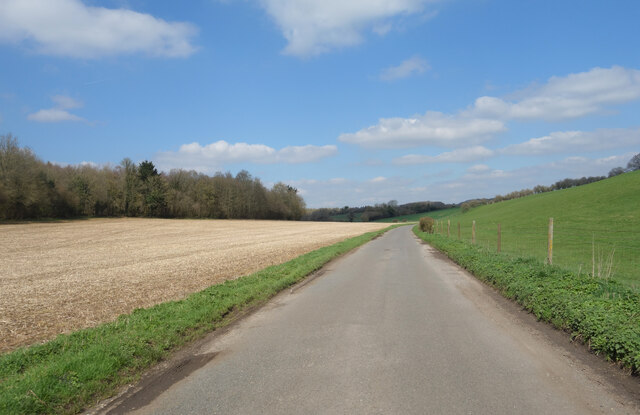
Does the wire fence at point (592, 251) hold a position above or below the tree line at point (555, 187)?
below

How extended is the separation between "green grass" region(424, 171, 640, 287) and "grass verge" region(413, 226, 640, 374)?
1.26 metres

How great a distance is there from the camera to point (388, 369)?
15.1 ft

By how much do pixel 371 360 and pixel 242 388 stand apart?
1670 millimetres

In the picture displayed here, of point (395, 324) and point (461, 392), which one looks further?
point (395, 324)

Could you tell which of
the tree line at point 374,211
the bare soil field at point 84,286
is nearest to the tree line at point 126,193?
the tree line at point 374,211

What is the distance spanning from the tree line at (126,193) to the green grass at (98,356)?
172 ft

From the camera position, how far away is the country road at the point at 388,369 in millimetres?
3770

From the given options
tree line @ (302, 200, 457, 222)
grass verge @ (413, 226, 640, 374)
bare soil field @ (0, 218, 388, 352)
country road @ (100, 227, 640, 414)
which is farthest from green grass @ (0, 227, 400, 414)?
tree line @ (302, 200, 457, 222)

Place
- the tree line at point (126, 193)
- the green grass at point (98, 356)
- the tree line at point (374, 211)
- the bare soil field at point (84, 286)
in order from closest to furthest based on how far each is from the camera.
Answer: the green grass at point (98, 356) → the bare soil field at point (84, 286) → the tree line at point (126, 193) → the tree line at point (374, 211)

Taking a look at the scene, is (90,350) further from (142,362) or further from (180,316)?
(180,316)

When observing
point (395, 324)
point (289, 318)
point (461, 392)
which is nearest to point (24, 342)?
point (289, 318)

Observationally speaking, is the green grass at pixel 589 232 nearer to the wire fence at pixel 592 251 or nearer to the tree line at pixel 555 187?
the wire fence at pixel 592 251

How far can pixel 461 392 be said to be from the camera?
13.0 ft

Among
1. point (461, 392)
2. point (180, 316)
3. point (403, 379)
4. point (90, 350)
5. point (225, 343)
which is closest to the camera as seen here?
point (461, 392)
